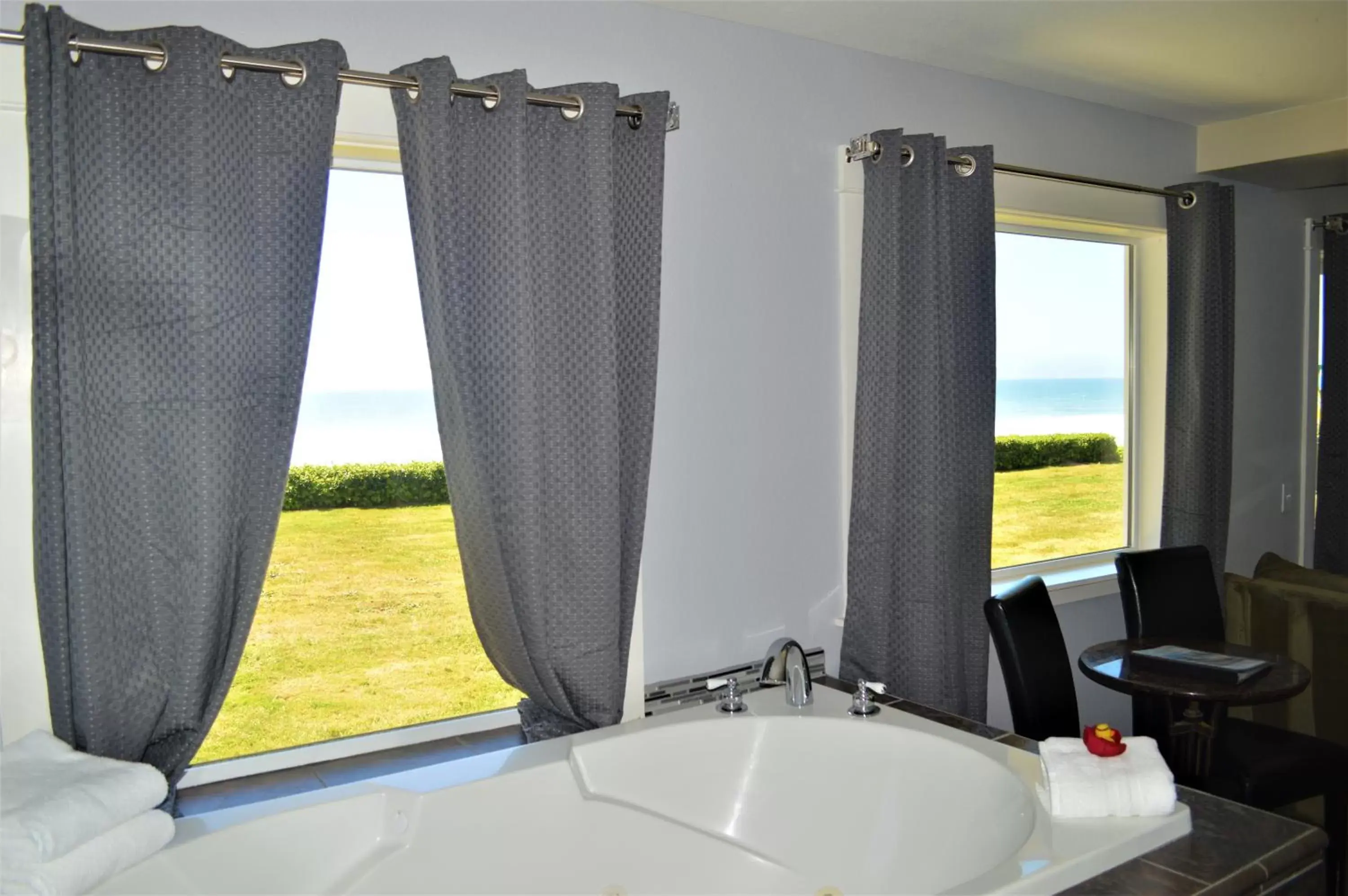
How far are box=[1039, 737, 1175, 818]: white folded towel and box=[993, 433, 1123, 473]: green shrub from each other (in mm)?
1755

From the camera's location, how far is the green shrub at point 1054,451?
3.61 meters

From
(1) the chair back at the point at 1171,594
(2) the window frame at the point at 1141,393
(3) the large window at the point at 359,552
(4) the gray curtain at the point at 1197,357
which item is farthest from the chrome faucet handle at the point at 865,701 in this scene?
(4) the gray curtain at the point at 1197,357

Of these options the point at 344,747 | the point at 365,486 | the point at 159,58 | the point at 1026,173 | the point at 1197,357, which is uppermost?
the point at 1026,173

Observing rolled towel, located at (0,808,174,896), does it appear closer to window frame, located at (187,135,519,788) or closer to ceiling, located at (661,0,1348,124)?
window frame, located at (187,135,519,788)

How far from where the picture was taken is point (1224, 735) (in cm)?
297

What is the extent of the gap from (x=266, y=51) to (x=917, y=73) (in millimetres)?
1906

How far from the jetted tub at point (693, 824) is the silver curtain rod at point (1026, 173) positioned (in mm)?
1417

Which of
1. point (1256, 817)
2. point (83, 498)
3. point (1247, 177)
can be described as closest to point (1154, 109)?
point (1247, 177)

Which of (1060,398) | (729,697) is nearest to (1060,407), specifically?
(1060,398)

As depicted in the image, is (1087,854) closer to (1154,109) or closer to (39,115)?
(39,115)

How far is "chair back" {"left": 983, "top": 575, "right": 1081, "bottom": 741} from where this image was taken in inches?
105

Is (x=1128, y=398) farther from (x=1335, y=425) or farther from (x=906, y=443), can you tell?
(x=906, y=443)

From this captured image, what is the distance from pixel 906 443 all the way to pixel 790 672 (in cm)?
74

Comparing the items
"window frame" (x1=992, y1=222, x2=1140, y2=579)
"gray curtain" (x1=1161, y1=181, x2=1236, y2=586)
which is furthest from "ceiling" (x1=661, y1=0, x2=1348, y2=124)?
"window frame" (x1=992, y1=222, x2=1140, y2=579)
